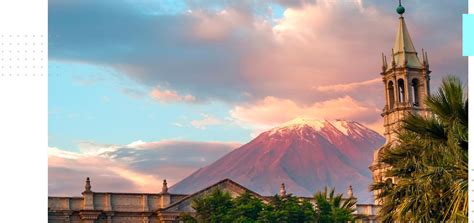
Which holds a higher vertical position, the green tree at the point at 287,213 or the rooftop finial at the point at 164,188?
the rooftop finial at the point at 164,188

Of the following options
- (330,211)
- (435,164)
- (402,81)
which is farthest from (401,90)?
(435,164)

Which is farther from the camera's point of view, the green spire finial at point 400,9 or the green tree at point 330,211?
the green spire finial at point 400,9

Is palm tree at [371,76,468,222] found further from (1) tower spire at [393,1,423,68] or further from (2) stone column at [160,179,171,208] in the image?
(2) stone column at [160,179,171,208]

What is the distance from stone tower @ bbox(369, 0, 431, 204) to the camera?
53.6 m

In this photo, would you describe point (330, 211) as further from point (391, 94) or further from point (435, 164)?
point (435, 164)

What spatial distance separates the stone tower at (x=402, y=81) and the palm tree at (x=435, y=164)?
106ft

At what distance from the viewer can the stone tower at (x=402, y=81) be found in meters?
53.6

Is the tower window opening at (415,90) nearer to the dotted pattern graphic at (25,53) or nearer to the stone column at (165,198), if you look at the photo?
the stone column at (165,198)

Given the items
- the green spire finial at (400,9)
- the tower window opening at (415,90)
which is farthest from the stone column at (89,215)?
the green spire finial at (400,9)

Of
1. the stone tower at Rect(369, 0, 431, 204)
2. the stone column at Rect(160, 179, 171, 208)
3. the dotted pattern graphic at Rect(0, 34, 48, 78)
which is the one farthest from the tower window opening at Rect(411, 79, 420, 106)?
the dotted pattern graphic at Rect(0, 34, 48, 78)

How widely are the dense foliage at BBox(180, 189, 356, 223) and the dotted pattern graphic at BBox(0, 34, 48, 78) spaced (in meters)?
28.3

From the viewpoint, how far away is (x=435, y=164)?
19750mm

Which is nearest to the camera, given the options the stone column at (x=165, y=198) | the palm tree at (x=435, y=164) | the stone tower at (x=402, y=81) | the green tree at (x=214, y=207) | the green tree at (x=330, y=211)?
the palm tree at (x=435, y=164)

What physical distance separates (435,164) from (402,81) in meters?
35.2
